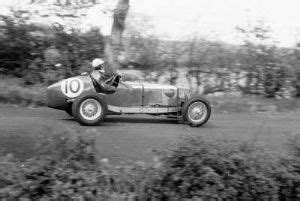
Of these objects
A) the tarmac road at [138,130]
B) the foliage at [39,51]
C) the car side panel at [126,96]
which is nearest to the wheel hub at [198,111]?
the tarmac road at [138,130]

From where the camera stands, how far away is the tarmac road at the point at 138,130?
28.7 feet

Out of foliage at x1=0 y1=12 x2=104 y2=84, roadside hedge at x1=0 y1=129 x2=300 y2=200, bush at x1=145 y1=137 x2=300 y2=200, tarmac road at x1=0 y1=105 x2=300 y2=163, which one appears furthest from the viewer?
foliage at x1=0 y1=12 x2=104 y2=84

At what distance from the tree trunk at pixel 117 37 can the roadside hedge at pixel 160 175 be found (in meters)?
8.46

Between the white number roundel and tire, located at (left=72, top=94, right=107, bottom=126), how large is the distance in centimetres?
36

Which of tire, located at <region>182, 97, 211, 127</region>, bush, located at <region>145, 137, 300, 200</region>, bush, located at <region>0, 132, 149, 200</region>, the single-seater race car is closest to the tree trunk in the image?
the single-seater race car

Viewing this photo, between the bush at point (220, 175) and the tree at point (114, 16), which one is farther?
the tree at point (114, 16)

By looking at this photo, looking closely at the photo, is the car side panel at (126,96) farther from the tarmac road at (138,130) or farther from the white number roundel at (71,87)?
the white number roundel at (71,87)

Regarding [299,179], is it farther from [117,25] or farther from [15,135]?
[117,25]

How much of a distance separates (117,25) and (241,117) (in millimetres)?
4451

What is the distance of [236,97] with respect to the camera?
15.3m

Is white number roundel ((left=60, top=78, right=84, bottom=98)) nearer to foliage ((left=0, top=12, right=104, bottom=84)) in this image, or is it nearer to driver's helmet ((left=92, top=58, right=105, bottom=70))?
driver's helmet ((left=92, top=58, right=105, bottom=70))

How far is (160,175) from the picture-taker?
21.2 ft

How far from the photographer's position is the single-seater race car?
11266 mm

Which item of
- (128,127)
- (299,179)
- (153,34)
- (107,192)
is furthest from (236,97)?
(107,192)
